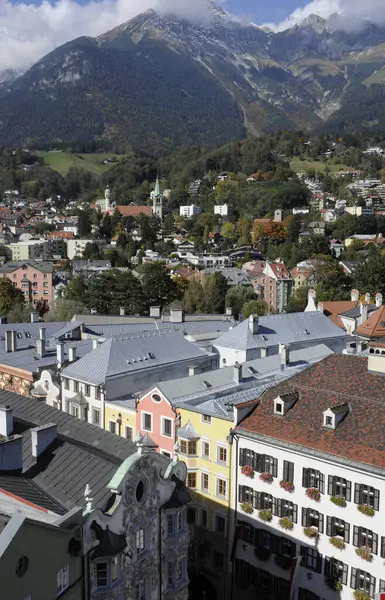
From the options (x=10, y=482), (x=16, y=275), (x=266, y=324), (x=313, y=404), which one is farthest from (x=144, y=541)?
(x=16, y=275)

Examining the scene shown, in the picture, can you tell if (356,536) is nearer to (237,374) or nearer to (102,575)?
(102,575)

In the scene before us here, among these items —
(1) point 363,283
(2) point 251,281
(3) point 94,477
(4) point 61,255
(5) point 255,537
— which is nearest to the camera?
(3) point 94,477

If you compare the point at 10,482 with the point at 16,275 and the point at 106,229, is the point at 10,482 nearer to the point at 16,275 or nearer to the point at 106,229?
the point at 16,275

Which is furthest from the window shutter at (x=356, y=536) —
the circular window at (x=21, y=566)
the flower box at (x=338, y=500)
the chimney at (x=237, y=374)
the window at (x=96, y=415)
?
the window at (x=96, y=415)

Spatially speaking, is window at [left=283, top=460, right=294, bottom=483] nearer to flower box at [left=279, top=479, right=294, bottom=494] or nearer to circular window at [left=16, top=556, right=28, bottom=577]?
flower box at [left=279, top=479, right=294, bottom=494]

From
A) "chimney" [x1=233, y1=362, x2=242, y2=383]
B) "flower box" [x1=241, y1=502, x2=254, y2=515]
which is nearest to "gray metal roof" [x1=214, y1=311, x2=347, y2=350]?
"chimney" [x1=233, y1=362, x2=242, y2=383]
